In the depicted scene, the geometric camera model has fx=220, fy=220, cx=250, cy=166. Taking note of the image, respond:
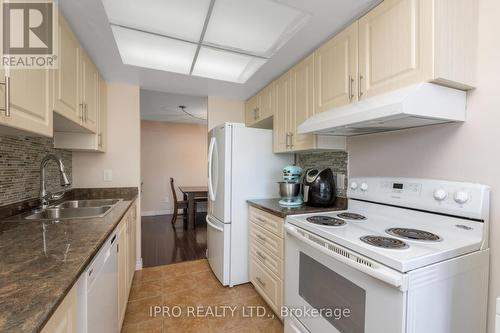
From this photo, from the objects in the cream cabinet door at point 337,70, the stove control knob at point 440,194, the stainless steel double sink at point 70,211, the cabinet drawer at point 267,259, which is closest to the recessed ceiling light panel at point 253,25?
the cream cabinet door at point 337,70

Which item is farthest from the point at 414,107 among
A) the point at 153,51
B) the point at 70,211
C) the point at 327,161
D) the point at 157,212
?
the point at 157,212

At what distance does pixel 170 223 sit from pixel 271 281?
3.21 metres

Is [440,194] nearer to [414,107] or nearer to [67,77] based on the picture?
[414,107]

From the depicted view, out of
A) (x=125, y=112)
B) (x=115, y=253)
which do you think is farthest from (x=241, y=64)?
(x=115, y=253)

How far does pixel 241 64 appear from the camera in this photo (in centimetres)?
213

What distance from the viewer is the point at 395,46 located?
115 centimetres

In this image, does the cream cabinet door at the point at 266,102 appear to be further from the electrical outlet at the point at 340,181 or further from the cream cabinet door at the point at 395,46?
the cream cabinet door at the point at 395,46

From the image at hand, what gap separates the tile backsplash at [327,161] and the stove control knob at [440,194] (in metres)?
0.71

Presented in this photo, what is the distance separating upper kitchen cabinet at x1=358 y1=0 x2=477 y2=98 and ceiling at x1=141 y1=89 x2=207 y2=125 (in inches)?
98.7

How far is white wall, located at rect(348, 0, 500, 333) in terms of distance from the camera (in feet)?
3.45

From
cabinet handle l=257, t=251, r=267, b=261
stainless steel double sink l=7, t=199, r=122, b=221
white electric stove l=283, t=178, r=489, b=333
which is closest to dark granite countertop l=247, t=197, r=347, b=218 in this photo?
white electric stove l=283, t=178, r=489, b=333

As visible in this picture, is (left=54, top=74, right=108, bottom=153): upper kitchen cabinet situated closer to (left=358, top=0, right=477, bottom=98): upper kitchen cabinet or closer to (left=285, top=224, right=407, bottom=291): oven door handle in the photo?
(left=285, top=224, right=407, bottom=291): oven door handle

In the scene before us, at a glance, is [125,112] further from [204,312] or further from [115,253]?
[204,312]

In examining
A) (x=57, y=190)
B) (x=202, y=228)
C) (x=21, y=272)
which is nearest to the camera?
(x=21, y=272)
